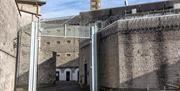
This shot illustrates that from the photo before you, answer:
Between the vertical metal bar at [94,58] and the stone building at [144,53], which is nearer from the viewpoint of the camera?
the stone building at [144,53]

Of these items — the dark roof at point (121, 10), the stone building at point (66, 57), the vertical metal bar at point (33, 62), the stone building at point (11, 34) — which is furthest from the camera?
the stone building at point (66, 57)

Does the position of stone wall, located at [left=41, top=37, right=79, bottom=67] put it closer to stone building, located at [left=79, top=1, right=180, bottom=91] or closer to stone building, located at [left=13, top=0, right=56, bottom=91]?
stone building, located at [left=13, top=0, right=56, bottom=91]

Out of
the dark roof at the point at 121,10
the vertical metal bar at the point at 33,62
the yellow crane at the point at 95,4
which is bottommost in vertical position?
the vertical metal bar at the point at 33,62

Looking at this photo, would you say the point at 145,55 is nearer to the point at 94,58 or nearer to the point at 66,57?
the point at 94,58

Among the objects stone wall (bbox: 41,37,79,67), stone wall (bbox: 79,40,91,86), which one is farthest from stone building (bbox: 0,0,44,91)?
stone wall (bbox: 41,37,79,67)

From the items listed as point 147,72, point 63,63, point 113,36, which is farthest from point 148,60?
point 63,63

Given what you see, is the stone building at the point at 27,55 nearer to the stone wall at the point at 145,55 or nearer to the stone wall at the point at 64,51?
the stone wall at the point at 145,55

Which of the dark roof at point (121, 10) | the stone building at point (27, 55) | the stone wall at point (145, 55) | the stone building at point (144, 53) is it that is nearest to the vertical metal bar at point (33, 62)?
the stone building at point (144, 53)

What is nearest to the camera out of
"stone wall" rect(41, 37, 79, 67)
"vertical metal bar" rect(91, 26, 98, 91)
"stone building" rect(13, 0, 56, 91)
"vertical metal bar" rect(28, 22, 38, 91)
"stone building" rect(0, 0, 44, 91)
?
"stone building" rect(0, 0, 44, 91)

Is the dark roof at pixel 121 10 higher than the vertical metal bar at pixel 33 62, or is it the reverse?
the dark roof at pixel 121 10

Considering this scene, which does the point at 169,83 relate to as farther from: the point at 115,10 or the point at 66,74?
the point at 66,74

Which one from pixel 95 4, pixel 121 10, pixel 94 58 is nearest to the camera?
pixel 94 58

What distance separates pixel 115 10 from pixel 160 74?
1146cm

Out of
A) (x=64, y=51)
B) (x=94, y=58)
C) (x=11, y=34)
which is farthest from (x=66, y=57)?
(x=11, y=34)
